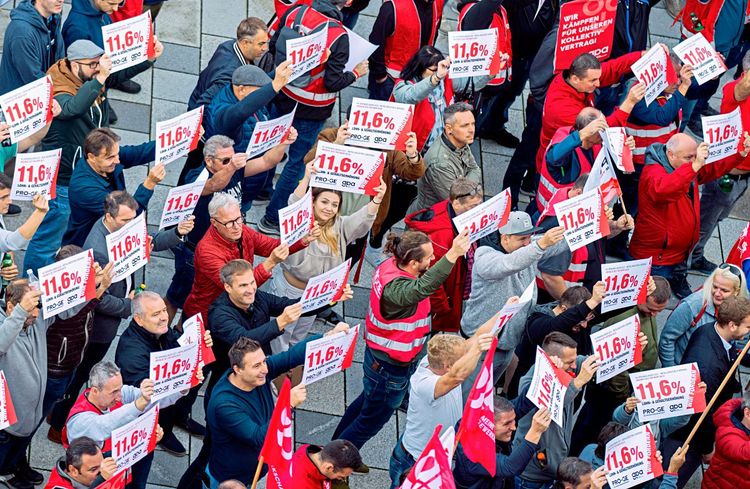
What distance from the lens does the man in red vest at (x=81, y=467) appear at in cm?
886

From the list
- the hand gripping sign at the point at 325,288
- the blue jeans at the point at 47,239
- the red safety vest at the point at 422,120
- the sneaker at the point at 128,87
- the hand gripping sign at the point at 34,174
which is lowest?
the sneaker at the point at 128,87

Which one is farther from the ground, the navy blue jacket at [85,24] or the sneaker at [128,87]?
the navy blue jacket at [85,24]

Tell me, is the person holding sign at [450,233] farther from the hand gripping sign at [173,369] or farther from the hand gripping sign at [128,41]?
the hand gripping sign at [128,41]

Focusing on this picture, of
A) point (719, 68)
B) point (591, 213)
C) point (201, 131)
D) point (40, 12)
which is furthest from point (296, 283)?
point (719, 68)

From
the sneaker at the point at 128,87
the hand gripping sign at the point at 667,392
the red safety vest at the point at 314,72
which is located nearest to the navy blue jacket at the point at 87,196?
the red safety vest at the point at 314,72

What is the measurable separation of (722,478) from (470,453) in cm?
225

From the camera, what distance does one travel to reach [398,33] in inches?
505

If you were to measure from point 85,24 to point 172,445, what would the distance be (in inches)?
140

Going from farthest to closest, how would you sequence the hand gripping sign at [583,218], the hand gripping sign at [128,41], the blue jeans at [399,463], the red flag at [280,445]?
the hand gripping sign at [128,41] < the hand gripping sign at [583,218] < the blue jeans at [399,463] < the red flag at [280,445]

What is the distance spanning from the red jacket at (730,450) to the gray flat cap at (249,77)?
4098mm

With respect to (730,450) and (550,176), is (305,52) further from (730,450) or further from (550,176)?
(730,450)

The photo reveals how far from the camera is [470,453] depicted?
30.1ft

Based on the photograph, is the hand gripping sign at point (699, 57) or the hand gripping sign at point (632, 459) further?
the hand gripping sign at point (699, 57)

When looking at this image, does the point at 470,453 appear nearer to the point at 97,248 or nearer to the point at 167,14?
the point at 97,248
